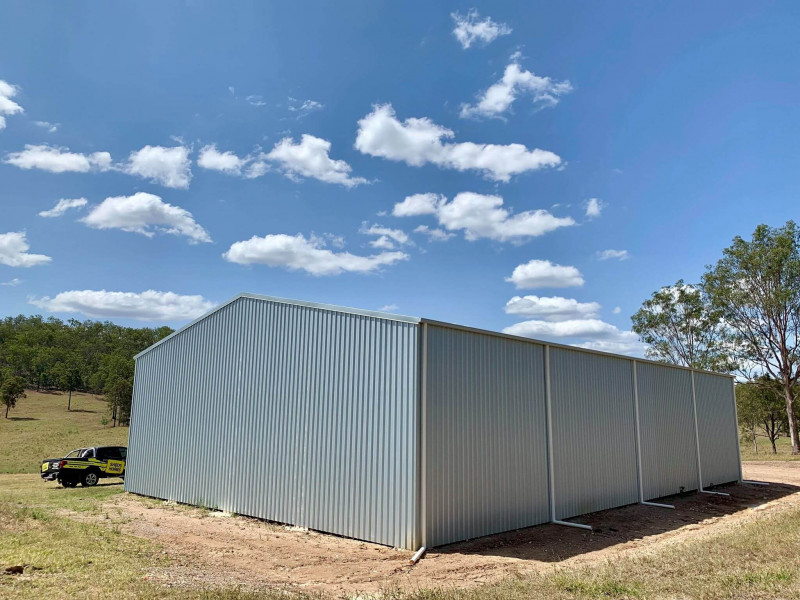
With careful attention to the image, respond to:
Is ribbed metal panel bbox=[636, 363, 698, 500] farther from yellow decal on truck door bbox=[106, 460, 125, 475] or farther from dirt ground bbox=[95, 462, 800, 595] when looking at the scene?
yellow decal on truck door bbox=[106, 460, 125, 475]

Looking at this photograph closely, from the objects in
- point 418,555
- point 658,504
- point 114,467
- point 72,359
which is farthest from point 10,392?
point 658,504

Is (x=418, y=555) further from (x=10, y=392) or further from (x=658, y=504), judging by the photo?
(x=10, y=392)

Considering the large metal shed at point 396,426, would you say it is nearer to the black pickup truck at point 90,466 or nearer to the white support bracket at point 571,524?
the white support bracket at point 571,524

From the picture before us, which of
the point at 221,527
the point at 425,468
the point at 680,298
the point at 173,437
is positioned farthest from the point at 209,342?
the point at 680,298

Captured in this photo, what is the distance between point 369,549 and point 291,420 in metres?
3.66

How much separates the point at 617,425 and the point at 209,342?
11.1 metres

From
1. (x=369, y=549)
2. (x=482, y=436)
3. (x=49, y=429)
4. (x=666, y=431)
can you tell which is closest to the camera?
(x=369, y=549)

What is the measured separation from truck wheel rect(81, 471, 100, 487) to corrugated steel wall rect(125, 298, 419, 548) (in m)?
5.99

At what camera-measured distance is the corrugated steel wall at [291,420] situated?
1034cm

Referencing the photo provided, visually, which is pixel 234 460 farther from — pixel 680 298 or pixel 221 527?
pixel 680 298

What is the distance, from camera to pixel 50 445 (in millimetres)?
39844

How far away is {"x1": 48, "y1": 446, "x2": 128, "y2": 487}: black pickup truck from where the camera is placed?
2139 centimetres

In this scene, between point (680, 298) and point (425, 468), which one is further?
point (680, 298)

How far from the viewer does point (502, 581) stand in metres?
7.50
